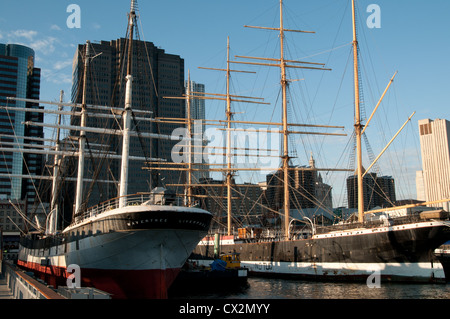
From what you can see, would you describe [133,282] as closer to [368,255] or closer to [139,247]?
[139,247]

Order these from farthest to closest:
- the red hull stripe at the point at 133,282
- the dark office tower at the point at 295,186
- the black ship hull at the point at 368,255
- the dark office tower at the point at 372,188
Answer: the dark office tower at the point at 295,186 → the dark office tower at the point at 372,188 → the black ship hull at the point at 368,255 → the red hull stripe at the point at 133,282

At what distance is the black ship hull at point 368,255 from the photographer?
31781 millimetres

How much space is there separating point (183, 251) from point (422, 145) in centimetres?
19464

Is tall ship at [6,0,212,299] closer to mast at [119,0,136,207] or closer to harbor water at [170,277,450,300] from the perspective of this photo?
mast at [119,0,136,207]

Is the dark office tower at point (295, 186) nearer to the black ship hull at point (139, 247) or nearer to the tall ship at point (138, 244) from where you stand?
the tall ship at point (138, 244)

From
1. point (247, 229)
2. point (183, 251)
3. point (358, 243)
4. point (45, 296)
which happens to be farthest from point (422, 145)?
point (45, 296)

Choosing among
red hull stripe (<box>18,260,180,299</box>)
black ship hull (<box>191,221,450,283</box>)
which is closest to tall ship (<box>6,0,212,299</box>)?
red hull stripe (<box>18,260,180,299</box>)

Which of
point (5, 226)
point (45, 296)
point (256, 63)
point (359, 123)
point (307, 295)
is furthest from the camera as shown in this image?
point (5, 226)

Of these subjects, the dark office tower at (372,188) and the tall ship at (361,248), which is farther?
the dark office tower at (372,188)

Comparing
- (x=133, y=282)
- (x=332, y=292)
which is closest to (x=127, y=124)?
(x=133, y=282)

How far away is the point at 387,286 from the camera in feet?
101

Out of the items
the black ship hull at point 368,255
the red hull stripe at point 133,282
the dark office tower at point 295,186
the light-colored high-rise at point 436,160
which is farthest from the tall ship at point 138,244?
the light-colored high-rise at point 436,160

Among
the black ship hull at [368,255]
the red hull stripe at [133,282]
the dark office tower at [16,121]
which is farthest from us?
the dark office tower at [16,121]
